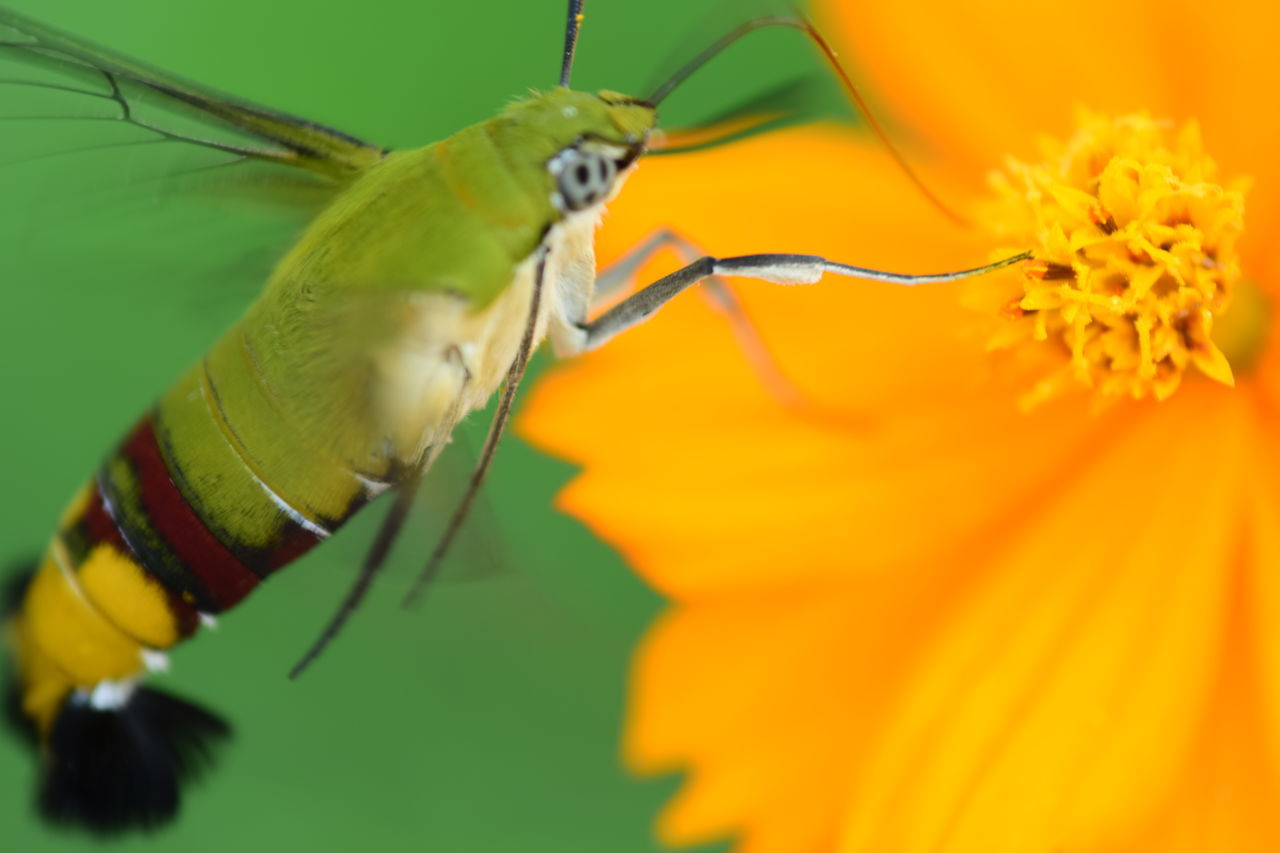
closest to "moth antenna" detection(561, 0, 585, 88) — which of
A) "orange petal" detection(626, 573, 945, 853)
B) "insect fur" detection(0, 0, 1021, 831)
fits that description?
"insect fur" detection(0, 0, 1021, 831)

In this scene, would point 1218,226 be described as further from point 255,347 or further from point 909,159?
point 255,347

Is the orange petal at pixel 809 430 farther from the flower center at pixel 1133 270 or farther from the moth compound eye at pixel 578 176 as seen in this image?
the moth compound eye at pixel 578 176

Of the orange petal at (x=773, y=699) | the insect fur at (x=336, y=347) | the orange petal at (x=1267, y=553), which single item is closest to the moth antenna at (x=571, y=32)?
the insect fur at (x=336, y=347)

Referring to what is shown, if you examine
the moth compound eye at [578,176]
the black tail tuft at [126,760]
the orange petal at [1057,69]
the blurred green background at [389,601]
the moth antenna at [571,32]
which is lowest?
the black tail tuft at [126,760]

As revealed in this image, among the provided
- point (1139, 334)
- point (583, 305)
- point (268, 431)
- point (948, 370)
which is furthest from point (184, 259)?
point (1139, 334)

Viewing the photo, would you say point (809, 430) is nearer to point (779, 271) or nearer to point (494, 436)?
point (779, 271)

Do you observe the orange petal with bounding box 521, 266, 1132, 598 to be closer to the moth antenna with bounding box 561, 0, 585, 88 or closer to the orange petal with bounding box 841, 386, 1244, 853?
the orange petal with bounding box 841, 386, 1244, 853

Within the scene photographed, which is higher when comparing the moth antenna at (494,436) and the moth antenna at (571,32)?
the moth antenna at (571,32)
